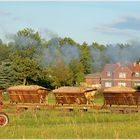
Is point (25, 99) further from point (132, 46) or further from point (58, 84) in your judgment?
point (58, 84)

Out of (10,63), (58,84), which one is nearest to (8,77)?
(10,63)

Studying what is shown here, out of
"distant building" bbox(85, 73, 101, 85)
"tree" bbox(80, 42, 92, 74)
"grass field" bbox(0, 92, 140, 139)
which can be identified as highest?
"tree" bbox(80, 42, 92, 74)

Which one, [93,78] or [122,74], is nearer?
[122,74]

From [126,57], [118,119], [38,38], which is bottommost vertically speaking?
[118,119]

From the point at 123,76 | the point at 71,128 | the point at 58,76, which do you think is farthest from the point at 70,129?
the point at 123,76

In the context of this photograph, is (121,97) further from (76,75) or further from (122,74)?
(122,74)

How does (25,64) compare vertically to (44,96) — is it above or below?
above

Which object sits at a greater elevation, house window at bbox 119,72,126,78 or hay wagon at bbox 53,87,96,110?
house window at bbox 119,72,126,78

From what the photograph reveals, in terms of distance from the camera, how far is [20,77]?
10238cm

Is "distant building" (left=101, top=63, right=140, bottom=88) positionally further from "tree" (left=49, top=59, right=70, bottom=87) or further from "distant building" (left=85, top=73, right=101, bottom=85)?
"tree" (left=49, top=59, right=70, bottom=87)

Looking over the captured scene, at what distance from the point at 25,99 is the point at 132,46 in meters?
18.0

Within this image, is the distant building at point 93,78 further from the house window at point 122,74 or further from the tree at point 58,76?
the tree at point 58,76

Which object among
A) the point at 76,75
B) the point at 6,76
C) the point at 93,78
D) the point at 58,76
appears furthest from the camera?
the point at 93,78

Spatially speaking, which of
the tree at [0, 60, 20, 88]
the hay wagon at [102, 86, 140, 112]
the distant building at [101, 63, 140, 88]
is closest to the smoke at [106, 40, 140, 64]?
the hay wagon at [102, 86, 140, 112]
